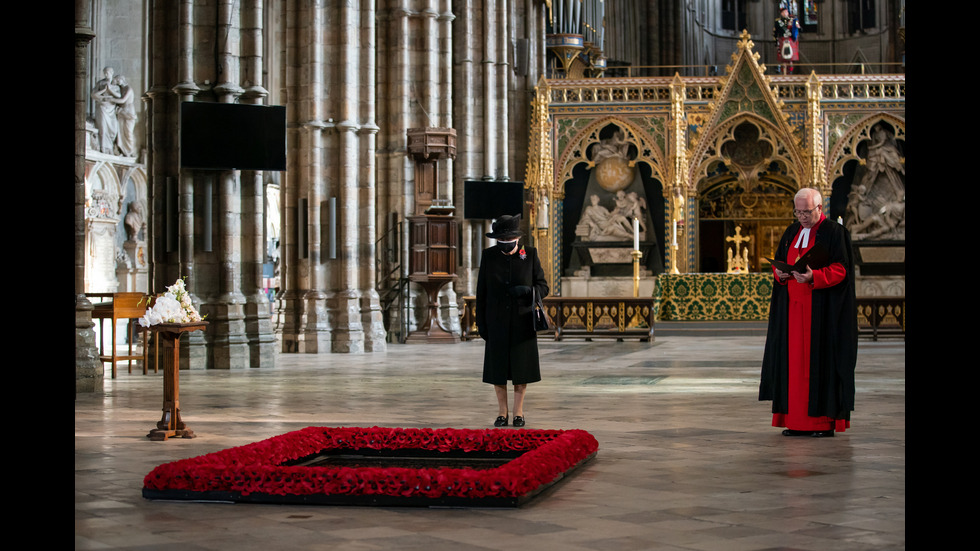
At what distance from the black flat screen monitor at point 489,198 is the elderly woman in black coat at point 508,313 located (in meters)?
15.4

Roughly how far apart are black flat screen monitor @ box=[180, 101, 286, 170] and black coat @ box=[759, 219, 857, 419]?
27.6 feet

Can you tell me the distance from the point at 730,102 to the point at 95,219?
541 inches

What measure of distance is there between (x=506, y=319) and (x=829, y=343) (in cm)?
221

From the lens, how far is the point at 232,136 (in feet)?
49.0

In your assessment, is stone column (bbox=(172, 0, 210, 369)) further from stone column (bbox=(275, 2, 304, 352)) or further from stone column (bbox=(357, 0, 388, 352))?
stone column (bbox=(357, 0, 388, 352))

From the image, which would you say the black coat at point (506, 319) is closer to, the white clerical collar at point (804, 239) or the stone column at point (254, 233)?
the white clerical collar at point (804, 239)

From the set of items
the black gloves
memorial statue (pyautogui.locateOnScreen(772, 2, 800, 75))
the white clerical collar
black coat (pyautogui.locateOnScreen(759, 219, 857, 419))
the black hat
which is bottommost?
black coat (pyautogui.locateOnScreen(759, 219, 857, 419))

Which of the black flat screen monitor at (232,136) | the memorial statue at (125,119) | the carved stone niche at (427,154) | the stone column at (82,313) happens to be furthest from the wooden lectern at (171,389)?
the memorial statue at (125,119)

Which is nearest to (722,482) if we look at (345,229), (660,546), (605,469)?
(605,469)

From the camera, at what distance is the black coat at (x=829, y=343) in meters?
7.94

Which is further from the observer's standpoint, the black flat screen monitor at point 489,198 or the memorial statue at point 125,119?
the memorial statue at point 125,119

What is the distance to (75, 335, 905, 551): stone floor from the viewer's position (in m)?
4.84

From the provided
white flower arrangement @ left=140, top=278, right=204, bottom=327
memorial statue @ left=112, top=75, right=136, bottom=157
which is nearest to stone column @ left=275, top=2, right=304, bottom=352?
memorial statue @ left=112, top=75, right=136, bottom=157

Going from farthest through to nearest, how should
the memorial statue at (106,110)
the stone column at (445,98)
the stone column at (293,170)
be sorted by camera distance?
the memorial statue at (106,110) < the stone column at (445,98) < the stone column at (293,170)
